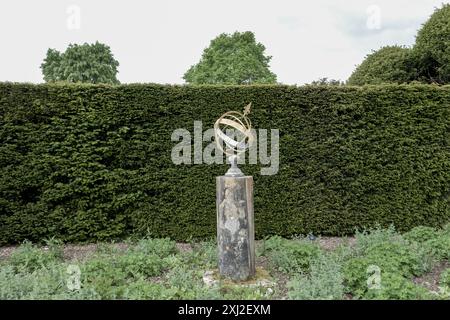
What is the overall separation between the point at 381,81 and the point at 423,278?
8.35 meters

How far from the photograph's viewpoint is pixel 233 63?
76.3 ft

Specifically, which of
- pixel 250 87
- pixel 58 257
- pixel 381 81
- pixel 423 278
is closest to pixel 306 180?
pixel 250 87

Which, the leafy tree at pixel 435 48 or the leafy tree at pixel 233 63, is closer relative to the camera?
the leafy tree at pixel 435 48

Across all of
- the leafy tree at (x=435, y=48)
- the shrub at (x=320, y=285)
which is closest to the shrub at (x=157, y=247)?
the shrub at (x=320, y=285)

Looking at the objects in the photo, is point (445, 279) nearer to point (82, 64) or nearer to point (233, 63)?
point (233, 63)

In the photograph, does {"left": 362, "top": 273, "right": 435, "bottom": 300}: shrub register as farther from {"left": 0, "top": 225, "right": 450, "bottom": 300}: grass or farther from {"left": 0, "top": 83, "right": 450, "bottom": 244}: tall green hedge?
{"left": 0, "top": 83, "right": 450, "bottom": 244}: tall green hedge

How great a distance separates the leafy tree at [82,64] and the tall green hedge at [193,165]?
1869cm

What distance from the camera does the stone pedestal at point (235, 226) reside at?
218 inches

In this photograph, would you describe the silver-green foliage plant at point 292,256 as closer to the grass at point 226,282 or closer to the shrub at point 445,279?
the grass at point 226,282

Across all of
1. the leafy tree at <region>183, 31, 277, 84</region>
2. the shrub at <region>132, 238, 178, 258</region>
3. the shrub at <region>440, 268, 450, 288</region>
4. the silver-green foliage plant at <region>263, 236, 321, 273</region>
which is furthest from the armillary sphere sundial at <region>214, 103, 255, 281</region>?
the leafy tree at <region>183, 31, 277, 84</region>

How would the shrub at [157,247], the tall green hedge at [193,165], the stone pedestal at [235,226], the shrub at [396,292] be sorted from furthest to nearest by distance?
the tall green hedge at [193,165] < the shrub at [157,247] < the stone pedestal at [235,226] < the shrub at [396,292]

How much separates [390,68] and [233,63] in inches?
478
